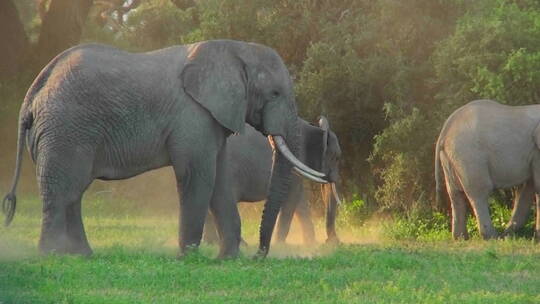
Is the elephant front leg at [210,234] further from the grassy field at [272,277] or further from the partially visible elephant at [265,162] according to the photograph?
the grassy field at [272,277]

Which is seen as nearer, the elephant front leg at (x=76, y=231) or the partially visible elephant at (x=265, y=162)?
the elephant front leg at (x=76, y=231)

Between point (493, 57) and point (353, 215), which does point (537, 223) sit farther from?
point (353, 215)

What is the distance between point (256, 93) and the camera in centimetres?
1319

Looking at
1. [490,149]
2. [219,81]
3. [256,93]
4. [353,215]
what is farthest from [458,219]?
[219,81]

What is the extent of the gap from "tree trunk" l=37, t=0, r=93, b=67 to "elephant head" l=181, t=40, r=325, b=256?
633 inches

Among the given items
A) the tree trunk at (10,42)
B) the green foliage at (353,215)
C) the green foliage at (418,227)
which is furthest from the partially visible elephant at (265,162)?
the tree trunk at (10,42)

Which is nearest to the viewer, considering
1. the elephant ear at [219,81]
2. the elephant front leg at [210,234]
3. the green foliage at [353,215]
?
the elephant ear at [219,81]

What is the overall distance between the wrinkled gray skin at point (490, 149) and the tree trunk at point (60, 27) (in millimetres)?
14030

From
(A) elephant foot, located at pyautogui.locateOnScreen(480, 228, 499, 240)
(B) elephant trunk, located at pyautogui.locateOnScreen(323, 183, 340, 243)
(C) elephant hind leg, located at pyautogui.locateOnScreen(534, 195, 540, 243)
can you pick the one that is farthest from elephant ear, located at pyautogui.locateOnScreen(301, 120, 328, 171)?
(C) elephant hind leg, located at pyautogui.locateOnScreen(534, 195, 540, 243)

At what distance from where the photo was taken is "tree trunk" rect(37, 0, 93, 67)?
28.7m

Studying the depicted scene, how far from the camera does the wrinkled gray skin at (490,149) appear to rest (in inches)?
651

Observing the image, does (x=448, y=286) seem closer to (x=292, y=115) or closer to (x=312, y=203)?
(x=292, y=115)

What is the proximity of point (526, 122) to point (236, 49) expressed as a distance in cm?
508

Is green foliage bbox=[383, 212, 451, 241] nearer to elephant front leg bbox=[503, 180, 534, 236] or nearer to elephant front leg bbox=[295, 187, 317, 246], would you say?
elephant front leg bbox=[503, 180, 534, 236]
